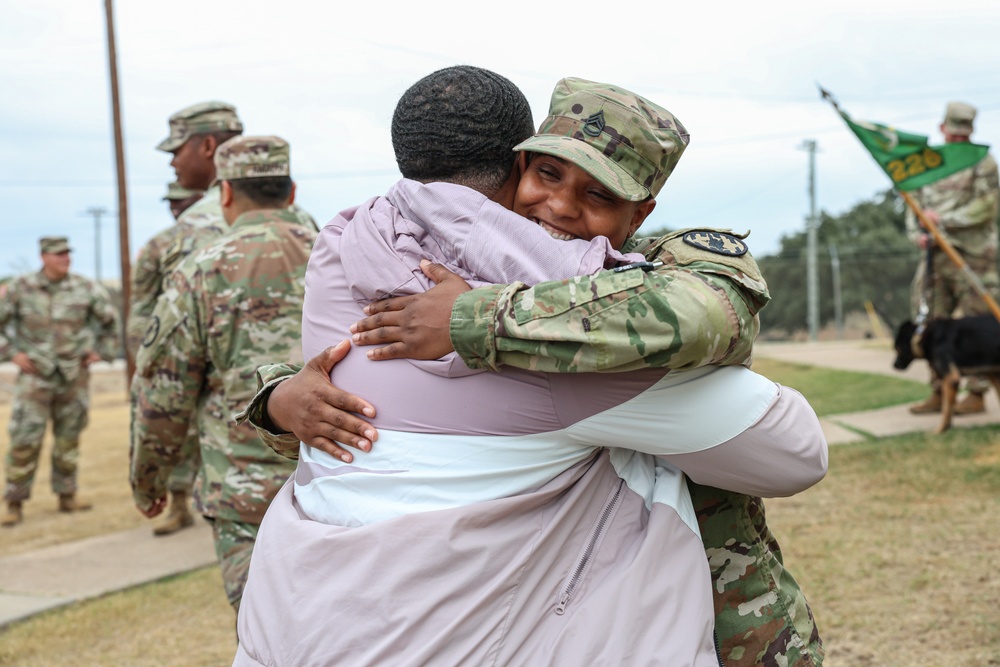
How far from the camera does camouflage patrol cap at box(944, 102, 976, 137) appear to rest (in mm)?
8320

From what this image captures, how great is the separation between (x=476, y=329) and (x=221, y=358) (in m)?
2.43

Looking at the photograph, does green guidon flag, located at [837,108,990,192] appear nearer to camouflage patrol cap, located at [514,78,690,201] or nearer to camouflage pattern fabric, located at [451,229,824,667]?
camouflage patrol cap, located at [514,78,690,201]

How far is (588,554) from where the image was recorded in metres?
1.65

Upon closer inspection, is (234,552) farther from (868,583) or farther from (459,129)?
(868,583)

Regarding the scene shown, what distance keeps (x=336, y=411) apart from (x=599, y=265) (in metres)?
0.50

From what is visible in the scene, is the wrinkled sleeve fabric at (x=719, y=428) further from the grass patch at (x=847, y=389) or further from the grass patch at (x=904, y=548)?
the grass patch at (x=847, y=389)

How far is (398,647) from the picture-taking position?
157 cm

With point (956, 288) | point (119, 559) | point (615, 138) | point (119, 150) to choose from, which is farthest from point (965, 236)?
point (119, 150)

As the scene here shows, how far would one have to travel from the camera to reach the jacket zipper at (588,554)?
1.62m

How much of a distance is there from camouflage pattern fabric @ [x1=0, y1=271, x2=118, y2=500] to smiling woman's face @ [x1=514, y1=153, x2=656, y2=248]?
852cm

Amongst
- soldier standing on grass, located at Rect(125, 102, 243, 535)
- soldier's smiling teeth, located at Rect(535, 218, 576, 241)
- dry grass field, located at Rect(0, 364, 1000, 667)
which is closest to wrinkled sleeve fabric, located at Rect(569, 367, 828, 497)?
soldier's smiling teeth, located at Rect(535, 218, 576, 241)

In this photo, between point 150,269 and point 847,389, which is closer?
point 150,269

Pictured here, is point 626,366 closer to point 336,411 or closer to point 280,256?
point 336,411

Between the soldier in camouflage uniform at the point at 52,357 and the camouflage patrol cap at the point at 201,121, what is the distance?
4404mm
